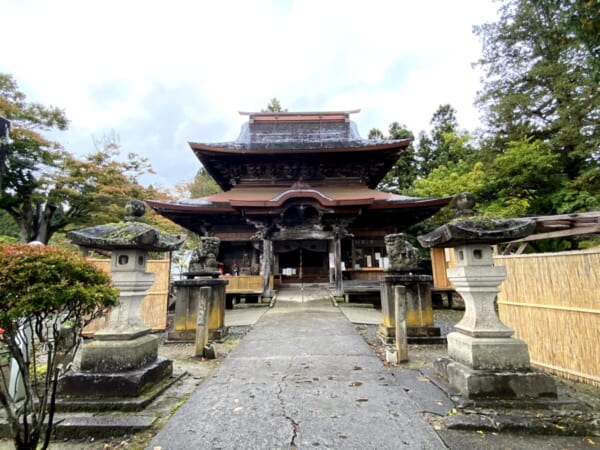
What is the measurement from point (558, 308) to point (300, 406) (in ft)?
11.9

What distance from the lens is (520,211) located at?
11711 mm

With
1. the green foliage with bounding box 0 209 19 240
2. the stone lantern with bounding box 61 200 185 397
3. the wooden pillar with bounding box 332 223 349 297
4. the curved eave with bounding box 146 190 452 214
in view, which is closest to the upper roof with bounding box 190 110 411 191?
the curved eave with bounding box 146 190 452 214

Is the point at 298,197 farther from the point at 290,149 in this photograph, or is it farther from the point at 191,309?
the point at 191,309

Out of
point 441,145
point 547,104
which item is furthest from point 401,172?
point 547,104

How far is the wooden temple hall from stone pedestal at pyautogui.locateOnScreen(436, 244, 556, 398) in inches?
259

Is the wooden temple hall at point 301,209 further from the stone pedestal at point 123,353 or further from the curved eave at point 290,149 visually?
the stone pedestal at point 123,353

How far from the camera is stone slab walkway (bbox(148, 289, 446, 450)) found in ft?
7.48

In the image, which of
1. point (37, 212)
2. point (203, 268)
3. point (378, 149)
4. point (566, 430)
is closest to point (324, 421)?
point (566, 430)

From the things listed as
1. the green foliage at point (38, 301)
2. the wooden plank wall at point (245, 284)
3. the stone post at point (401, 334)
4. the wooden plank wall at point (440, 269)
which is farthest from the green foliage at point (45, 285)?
the wooden plank wall at point (440, 269)

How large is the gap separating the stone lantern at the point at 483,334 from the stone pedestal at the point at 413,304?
72.1 inches

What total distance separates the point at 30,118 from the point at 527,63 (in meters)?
24.1

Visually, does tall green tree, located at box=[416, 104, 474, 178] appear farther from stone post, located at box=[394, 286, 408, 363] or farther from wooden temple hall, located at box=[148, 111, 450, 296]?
stone post, located at box=[394, 286, 408, 363]

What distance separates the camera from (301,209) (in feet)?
34.1

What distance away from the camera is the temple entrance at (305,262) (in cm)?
1226
